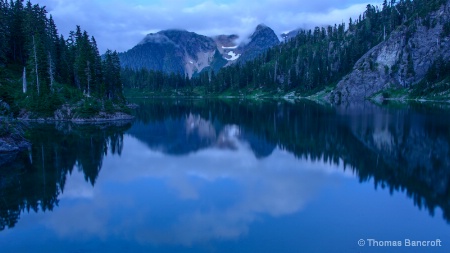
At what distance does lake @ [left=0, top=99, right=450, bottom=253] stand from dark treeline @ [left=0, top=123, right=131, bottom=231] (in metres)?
0.14

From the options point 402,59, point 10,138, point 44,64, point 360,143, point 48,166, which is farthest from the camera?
point 402,59

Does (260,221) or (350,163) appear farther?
(350,163)

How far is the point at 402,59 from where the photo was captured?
6683 inches

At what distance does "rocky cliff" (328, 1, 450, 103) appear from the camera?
534 ft

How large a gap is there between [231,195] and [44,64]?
76.0 metres

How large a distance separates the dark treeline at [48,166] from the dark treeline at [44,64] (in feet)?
64.1

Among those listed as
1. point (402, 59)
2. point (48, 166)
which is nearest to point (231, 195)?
point (48, 166)

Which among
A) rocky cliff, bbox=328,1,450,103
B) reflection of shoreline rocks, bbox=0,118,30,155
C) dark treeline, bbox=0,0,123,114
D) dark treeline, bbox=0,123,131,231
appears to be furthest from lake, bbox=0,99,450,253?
rocky cliff, bbox=328,1,450,103

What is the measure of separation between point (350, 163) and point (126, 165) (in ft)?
86.3

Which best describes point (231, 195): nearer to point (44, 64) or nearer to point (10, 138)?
point (10, 138)

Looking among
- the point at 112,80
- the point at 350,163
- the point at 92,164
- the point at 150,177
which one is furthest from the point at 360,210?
the point at 112,80

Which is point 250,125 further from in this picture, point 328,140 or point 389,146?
point 389,146

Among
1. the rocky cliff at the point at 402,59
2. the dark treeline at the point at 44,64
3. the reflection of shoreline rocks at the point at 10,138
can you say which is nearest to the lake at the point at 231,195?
the reflection of shoreline rocks at the point at 10,138

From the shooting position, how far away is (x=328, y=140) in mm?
53219
